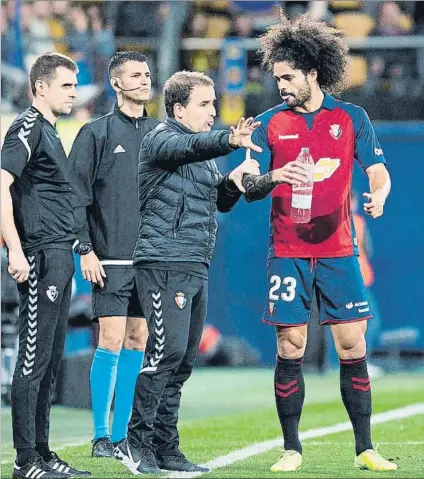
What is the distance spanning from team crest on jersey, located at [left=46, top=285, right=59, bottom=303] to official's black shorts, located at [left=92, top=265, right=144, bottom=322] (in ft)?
4.35

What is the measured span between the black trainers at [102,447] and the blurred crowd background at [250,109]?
7320 millimetres

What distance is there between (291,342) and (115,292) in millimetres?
1419

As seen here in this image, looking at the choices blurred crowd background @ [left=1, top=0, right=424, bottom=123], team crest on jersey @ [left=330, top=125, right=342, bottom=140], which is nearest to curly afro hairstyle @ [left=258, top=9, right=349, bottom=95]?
team crest on jersey @ [left=330, top=125, right=342, bottom=140]

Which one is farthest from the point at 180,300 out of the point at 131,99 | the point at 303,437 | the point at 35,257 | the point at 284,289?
the point at 303,437

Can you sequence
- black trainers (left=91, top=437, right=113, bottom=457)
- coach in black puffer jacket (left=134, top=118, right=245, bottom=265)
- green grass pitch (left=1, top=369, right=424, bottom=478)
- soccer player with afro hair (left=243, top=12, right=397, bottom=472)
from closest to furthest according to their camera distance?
coach in black puffer jacket (left=134, top=118, right=245, bottom=265)
soccer player with afro hair (left=243, top=12, right=397, bottom=472)
green grass pitch (left=1, top=369, right=424, bottom=478)
black trainers (left=91, top=437, right=113, bottom=457)

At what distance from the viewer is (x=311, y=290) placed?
23.1ft

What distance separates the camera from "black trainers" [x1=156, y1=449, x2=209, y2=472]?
6961 millimetres

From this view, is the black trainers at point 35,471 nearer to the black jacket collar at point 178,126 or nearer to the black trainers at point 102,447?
the black trainers at point 102,447

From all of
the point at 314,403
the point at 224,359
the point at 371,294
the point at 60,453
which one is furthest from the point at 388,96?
the point at 60,453

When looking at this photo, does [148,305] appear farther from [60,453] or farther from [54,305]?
[60,453]

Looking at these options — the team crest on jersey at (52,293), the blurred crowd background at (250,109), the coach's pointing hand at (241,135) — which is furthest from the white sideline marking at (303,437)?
the blurred crowd background at (250,109)

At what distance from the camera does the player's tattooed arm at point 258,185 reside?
6598mm

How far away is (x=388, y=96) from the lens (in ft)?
53.9

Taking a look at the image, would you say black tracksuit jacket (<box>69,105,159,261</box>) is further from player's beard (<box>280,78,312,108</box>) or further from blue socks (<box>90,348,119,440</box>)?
player's beard (<box>280,78,312,108</box>)
